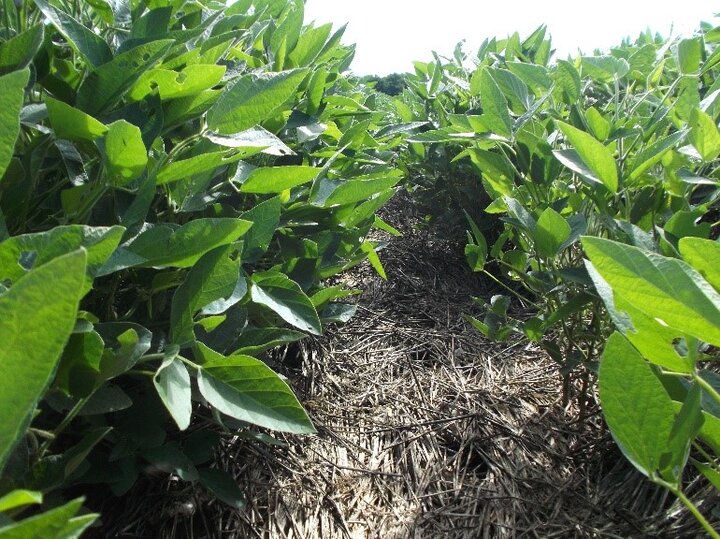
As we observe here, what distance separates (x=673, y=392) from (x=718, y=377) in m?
0.06

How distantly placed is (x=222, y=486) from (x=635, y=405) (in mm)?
721

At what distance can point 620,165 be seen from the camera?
1.16m

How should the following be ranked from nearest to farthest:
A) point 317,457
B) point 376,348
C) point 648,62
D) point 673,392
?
1. point 673,392
2. point 317,457
3. point 648,62
4. point 376,348

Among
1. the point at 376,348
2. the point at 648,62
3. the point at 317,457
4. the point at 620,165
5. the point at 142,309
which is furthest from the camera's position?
the point at 376,348

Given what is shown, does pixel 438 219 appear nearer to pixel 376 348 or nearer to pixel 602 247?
pixel 376 348

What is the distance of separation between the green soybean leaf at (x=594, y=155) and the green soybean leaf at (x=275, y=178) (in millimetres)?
412

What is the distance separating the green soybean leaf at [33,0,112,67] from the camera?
0.80 meters

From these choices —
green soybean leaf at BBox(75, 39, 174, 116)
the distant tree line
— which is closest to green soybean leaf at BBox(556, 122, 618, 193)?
green soybean leaf at BBox(75, 39, 174, 116)

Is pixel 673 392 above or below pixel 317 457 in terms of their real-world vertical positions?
above

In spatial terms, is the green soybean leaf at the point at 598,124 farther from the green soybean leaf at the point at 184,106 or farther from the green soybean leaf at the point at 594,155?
the green soybean leaf at the point at 184,106

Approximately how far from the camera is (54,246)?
53cm

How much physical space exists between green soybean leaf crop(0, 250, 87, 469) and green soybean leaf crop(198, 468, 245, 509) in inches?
28.0

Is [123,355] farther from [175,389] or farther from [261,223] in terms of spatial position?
[261,223]

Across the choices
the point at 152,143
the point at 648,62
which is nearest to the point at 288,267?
the point at 152,143
